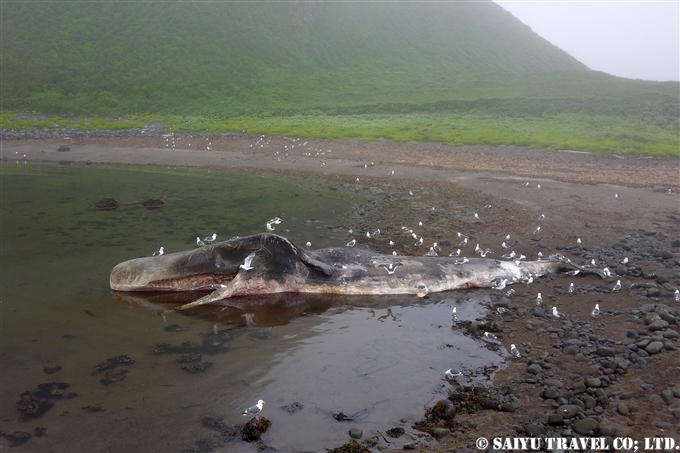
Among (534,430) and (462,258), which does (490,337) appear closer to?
(534,430)

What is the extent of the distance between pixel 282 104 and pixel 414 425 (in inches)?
2425

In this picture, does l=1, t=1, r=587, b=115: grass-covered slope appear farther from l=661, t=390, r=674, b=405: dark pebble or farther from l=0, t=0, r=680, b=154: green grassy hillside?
l=661, t=390, r=674, b=405: dark pebble

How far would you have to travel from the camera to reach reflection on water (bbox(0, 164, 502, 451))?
6.73m

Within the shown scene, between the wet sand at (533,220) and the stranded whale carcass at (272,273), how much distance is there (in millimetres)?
2092

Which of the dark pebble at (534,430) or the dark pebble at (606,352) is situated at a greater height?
the dark pebble at (606,352)

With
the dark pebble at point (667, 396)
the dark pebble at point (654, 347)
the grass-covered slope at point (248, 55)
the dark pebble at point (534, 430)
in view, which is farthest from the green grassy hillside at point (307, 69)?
the dark pebble at point (534, 430)

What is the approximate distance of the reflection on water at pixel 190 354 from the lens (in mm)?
6726

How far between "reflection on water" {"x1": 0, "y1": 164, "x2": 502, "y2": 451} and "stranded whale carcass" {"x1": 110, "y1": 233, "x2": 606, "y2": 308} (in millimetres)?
264

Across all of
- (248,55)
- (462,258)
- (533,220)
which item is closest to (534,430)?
(462,258)

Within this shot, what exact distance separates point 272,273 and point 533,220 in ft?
34.9

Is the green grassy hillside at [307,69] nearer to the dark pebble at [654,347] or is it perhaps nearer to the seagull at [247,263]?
the dark pebble at [654,347]

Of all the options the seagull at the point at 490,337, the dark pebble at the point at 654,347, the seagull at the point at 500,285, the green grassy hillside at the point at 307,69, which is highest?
the green grassy hillside at the point at 307,69

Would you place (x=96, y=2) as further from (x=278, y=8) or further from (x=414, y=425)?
(x=414, y=425)

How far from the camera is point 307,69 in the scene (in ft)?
282
